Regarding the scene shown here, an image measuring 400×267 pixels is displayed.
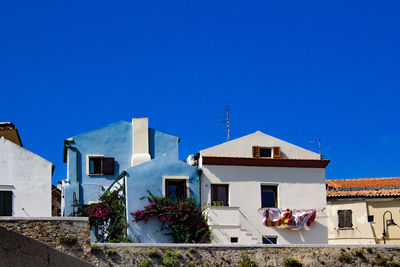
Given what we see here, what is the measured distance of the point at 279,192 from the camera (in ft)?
108

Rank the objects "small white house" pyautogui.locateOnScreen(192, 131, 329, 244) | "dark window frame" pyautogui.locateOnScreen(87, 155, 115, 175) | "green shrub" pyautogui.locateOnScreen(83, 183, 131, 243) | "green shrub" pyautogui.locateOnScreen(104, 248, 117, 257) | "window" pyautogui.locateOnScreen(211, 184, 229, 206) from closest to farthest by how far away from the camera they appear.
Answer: "green shrub" pyautogui.locateOnScreen(104, 248, 117, 257) → "green shrub" pyautogui.locateOnScreen(83, 183, 131, 243) → "small white house" pyautogui.locateOnScreen(192, 131, 329, 244) → "window" pyautogui.locateOnScreen(211, 184, 229, 206) → "dark window frame" pyautogui.locateOnScreen(87, 155, 115, 175)

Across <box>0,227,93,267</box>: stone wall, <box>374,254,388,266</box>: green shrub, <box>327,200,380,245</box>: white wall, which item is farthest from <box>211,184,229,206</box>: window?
<box>0,227,93,267</box>: stone wall

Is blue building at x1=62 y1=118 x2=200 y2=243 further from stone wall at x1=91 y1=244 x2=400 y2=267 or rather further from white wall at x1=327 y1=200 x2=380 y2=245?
white wall at x1=327 y1=200 x2=380 y2=245

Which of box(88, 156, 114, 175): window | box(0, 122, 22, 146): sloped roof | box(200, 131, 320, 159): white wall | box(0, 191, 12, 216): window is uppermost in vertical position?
box(0, 122, 22, 146): sloped roof

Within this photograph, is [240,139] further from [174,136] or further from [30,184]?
[30,184]

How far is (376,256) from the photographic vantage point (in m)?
28.2

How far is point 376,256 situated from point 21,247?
25.7m

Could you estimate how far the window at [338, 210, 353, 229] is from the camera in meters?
40.6

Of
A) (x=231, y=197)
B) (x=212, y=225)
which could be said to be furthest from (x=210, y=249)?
(x=231, y=197)

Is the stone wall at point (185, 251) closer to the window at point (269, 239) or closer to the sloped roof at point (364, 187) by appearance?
the window at point (269, 239)

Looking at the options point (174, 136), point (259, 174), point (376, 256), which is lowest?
point (376, 256)

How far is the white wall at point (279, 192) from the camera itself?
3203 centimetres

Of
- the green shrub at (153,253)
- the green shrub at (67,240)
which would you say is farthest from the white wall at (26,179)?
the green shrub at (67,240)

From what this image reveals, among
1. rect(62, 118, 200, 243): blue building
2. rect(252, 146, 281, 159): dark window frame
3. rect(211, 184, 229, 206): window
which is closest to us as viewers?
rect(211, 184, 229, 206): window
